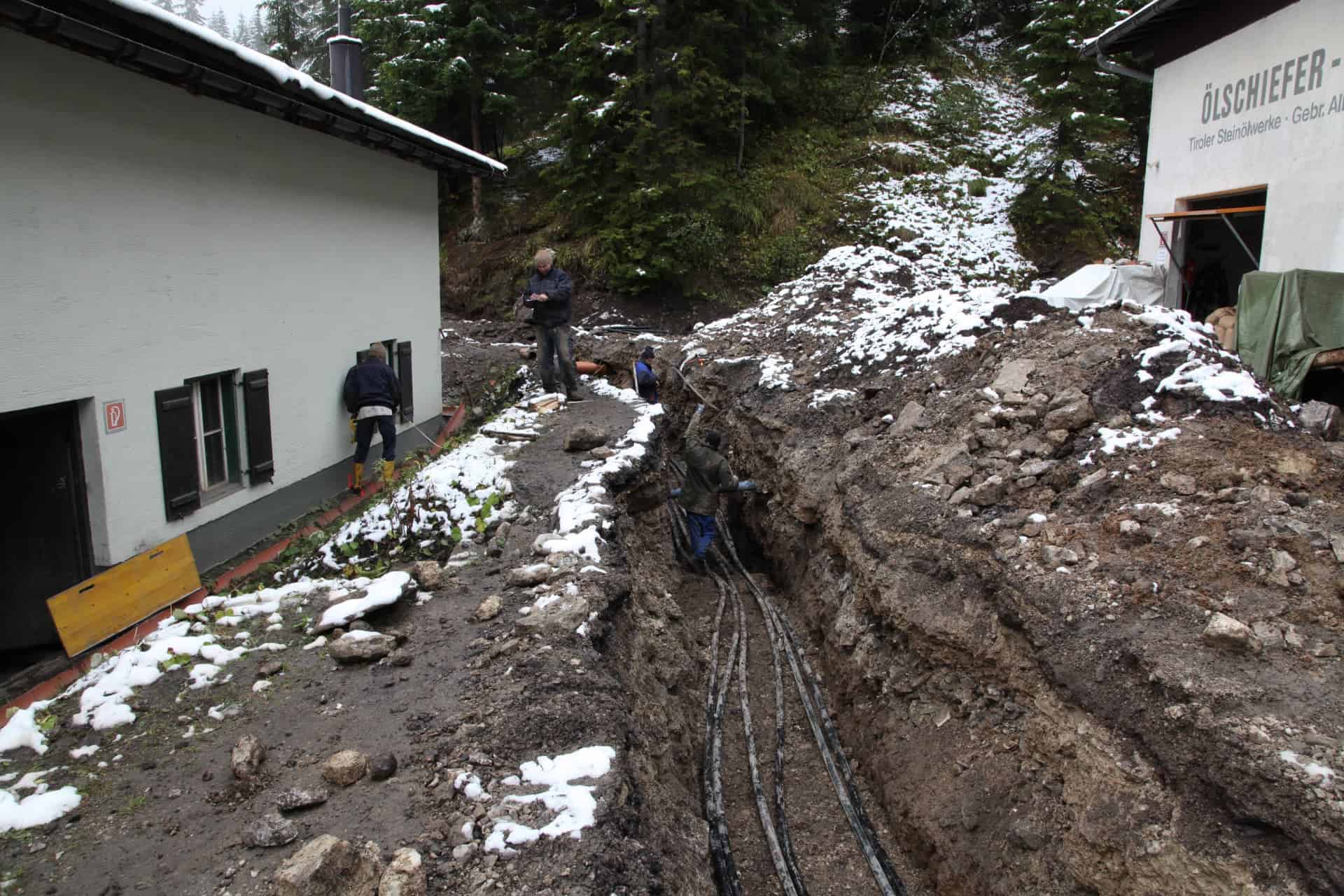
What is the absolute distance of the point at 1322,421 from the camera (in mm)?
7590

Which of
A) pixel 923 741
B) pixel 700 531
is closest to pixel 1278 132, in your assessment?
pixel 700 531

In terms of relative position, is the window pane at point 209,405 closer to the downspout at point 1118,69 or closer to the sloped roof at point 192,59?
the sloped roof at point 192,59

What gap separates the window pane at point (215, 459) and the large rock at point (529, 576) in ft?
12.5

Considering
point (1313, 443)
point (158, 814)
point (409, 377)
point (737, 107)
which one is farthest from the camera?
point (737, 107)

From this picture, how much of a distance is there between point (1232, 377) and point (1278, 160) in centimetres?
533

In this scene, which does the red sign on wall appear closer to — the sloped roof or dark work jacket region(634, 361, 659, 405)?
the sloped roof

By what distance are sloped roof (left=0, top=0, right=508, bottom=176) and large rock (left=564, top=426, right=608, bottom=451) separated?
172 inches

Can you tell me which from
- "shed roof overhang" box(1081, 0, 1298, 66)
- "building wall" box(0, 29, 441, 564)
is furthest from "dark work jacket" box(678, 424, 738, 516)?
"shed roof overhang" box(1081, 0, 1298, 66)

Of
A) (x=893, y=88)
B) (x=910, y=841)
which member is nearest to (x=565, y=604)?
(x=910, y=841)

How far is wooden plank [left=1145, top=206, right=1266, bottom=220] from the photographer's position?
36.2 feet

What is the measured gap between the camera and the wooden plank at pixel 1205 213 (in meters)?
11.0

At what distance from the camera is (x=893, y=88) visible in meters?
28.3

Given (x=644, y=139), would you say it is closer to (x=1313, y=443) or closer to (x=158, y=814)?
(x=1313, y=443)

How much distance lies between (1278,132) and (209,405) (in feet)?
45.1
